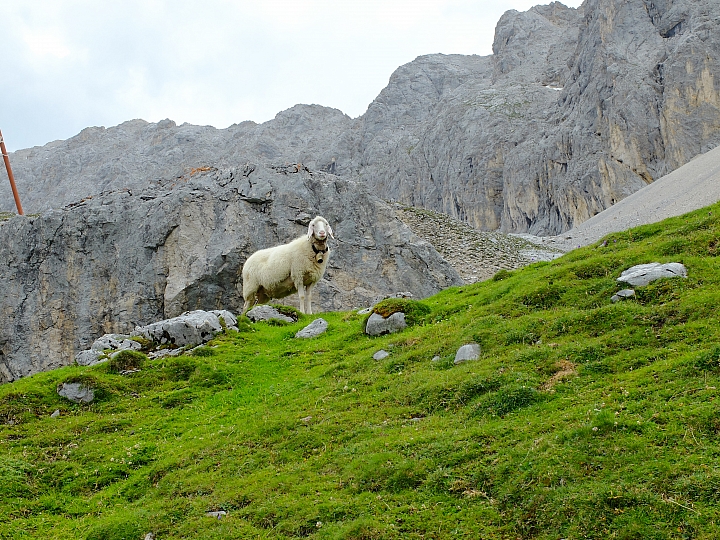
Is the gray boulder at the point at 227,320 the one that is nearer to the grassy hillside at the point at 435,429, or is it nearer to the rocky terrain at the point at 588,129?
the grassy hillside at the point at 435,429

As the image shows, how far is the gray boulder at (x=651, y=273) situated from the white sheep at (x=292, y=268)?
12988 millimetres

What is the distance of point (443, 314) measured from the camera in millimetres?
18766

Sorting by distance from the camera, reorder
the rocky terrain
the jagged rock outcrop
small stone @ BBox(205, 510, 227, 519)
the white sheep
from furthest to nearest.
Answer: the rocky terrain → the jagged rock outcrop → the white sheep → small stone @ BBox(205, 510, 227, 519)

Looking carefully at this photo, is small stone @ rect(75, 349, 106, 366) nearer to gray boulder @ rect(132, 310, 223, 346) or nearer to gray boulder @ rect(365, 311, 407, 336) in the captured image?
gray boulder @ rect(132, 310, 223, 346)

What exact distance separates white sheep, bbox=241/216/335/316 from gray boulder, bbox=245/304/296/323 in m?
1.92

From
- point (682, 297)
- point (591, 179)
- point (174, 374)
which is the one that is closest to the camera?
point (682, 297)

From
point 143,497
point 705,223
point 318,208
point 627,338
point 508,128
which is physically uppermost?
point 508,128

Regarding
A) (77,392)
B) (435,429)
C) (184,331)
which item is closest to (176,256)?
(184,331)

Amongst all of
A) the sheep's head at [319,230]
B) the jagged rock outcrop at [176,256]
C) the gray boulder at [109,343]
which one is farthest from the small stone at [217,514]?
the jagged rock outcrop at [176,256]

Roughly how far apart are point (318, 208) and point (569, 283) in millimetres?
28169

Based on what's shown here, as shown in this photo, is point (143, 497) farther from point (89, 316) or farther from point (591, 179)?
point (591, 179)

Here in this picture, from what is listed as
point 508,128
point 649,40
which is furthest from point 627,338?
point 508,128

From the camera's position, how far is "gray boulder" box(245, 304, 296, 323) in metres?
24.1

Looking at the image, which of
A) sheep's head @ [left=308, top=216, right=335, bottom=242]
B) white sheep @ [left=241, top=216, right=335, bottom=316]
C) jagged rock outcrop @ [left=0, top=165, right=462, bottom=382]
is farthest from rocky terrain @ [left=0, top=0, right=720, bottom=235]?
sheep's head @ [left=308, top=216, right=335, bottom=242]
